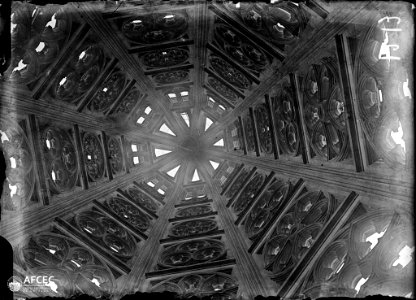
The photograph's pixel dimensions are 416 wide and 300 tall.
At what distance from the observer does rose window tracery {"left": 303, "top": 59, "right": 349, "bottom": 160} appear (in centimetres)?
1359

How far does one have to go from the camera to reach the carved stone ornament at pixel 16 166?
45.3 feet

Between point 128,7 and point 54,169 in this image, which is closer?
point 128,7

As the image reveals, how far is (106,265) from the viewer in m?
16.0

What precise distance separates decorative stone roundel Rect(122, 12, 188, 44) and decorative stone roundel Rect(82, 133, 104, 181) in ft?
12.3

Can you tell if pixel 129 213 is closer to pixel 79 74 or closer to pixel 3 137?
pixel 79 74

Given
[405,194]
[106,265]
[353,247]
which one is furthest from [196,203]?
[405,194]

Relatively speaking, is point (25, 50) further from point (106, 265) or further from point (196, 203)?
point (196, 203)

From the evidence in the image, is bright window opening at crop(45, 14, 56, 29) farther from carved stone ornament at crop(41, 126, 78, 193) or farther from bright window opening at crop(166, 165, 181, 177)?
bright window opening at crop(166, 165, 181, 177)

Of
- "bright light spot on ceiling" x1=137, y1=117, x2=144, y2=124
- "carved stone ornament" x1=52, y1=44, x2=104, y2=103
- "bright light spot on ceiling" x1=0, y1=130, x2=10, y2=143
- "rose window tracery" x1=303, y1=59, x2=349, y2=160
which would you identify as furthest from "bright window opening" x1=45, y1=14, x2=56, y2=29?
"bright light spot on ceiling" x1=137, y1=117, x2=144, y2=124

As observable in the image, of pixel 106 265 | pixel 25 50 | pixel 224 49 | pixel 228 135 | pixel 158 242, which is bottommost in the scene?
pixel 106 265

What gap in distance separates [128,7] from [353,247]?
23.6 feet

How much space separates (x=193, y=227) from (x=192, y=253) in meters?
1.99

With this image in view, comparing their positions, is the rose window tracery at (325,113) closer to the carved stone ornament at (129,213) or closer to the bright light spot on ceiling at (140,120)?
the carved stone ornament at (129,213)

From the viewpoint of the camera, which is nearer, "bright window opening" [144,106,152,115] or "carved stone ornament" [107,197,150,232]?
"carved stone ornament" [107,197,150,232]
